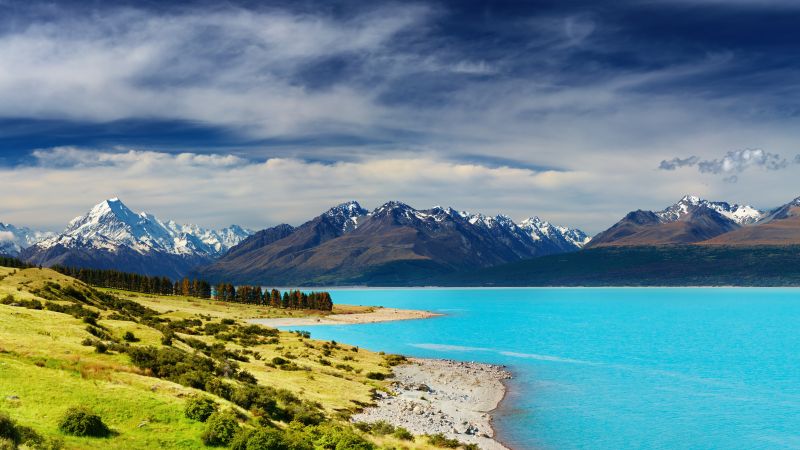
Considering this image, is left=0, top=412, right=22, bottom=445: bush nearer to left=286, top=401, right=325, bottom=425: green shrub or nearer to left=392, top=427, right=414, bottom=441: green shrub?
left=286, top=401, right=325, bottom=425: green shrub

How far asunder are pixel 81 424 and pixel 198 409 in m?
6.85

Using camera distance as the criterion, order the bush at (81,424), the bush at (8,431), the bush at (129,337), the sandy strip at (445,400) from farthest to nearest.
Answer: the bush at (129,337) → the sandy strip at (445,400) → the bush at (81,424) → the bush at (8,431)

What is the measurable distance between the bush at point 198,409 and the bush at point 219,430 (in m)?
1.16

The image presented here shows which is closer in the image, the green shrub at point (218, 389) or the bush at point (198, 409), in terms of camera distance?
the bush at point (198, 409)

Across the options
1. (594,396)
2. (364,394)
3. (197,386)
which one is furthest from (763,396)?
(197,386)

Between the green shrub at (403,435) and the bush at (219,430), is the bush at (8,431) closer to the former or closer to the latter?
the bush at (219,430)

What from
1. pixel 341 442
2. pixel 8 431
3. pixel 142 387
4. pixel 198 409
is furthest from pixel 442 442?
pixel 8 431

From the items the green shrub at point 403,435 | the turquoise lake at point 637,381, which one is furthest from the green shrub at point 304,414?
the turquoise lake at point 637,381

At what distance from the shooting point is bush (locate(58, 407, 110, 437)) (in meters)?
28.7

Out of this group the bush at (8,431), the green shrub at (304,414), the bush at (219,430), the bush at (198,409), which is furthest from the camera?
the green shrub at (304,414)

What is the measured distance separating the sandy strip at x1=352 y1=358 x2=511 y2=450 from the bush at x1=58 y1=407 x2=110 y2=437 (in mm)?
24089

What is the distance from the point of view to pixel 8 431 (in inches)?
971

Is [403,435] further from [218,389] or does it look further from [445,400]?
[445,400]

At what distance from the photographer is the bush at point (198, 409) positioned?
34.0 metres
